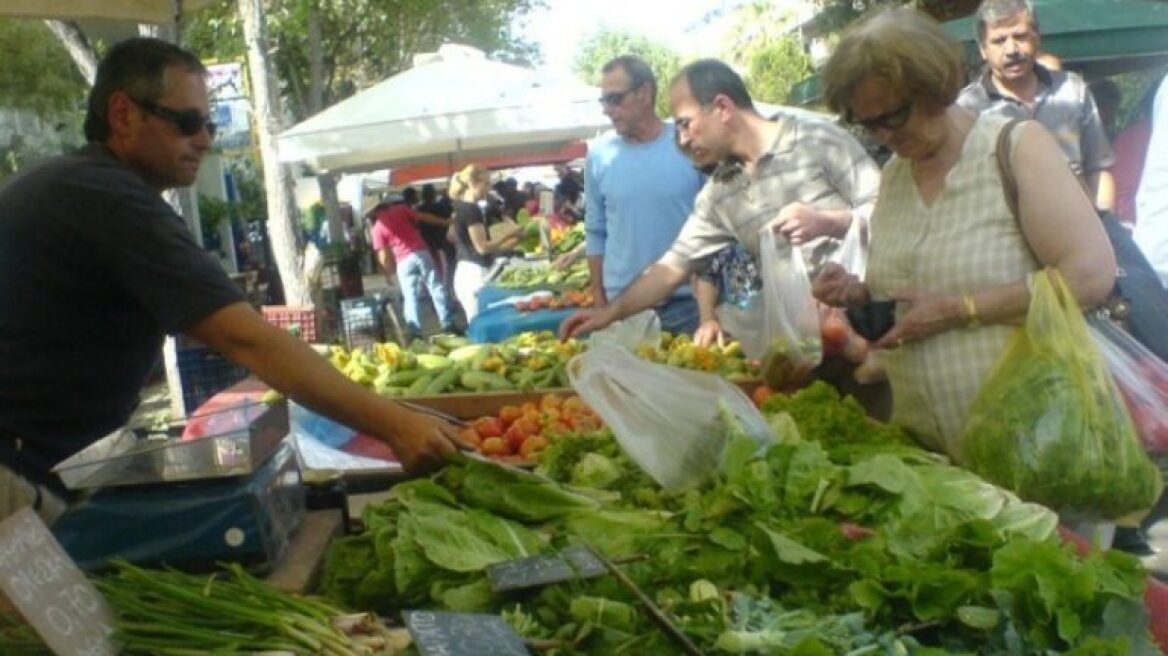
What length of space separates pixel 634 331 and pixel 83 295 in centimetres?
284

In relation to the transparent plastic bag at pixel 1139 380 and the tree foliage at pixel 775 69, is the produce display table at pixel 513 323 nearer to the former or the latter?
the transparent plastic bag at pixel 1139 380

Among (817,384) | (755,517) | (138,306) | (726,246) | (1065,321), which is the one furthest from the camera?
(726,246)

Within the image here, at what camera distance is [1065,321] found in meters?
2.81

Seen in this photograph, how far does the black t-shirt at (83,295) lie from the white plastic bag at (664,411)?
83 centimetres

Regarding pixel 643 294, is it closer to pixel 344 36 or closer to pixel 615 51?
pixel 344 36

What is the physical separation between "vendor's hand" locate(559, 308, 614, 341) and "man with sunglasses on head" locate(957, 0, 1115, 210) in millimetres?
1614

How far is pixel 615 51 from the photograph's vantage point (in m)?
92.2

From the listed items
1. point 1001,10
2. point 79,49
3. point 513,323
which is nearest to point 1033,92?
point 1001,10

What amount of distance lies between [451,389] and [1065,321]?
11.3ft

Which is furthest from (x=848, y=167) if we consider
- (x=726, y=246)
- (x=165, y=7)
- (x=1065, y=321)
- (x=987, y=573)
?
(x=987, y=573)

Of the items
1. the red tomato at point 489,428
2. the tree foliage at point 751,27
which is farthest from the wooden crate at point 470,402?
the tree foliage at point 751,27

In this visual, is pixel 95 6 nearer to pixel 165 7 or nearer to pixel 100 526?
pixel 165 7

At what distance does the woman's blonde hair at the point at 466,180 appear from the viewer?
1410 centimetres

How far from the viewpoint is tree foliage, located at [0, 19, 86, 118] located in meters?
24.4
